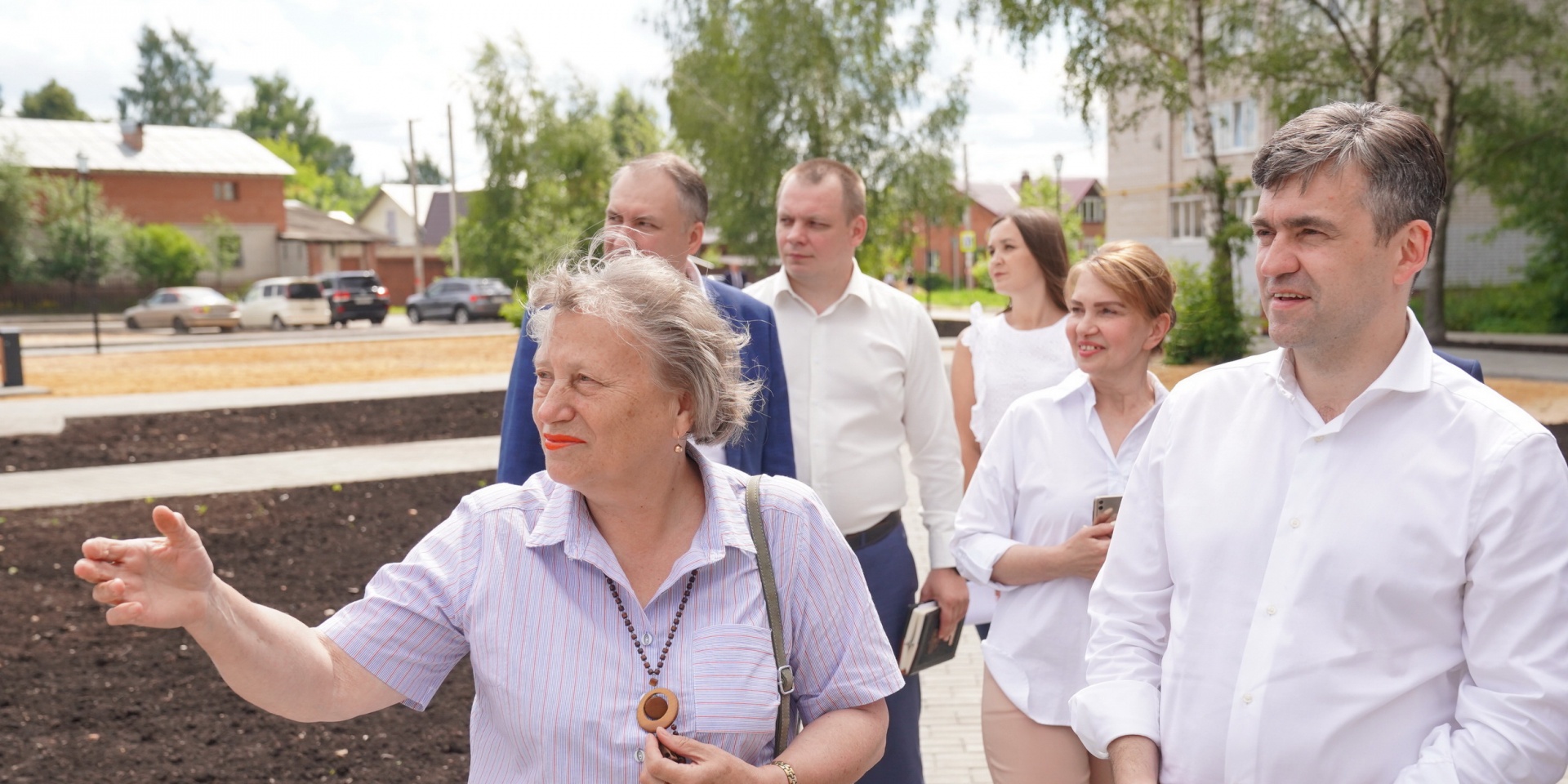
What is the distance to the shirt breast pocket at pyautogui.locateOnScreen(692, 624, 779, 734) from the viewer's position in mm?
2088

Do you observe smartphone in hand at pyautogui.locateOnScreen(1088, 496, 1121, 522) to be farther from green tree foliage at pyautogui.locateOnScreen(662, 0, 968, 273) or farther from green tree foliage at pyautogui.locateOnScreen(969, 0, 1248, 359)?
green tree foliage at pyautogui.locateOnScreen(662, 0, 968, 273)

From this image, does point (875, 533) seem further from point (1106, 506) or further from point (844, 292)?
point (1106, 506)

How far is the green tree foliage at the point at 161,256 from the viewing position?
56094 millimetres

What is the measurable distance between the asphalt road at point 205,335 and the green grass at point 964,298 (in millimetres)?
18979

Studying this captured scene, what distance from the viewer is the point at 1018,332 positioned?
5039mm


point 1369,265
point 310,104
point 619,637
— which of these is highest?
point 310,104

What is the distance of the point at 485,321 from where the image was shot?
4738cm

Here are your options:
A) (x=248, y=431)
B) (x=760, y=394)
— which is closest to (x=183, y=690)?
(x=760, y=394)

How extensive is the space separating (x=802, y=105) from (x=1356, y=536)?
90.8 ft

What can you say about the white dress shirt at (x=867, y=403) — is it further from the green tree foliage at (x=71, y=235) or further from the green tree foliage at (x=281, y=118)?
the green tree foliage at (x=281, y=118)

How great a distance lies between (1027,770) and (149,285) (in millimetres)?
60689

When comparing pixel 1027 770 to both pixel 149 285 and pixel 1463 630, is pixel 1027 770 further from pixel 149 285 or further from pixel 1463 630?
pixel 149 285

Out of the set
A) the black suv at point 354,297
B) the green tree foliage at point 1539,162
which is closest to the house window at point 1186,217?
the green tree foliage at point 1539,162

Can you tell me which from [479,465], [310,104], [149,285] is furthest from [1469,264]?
[310,104]
